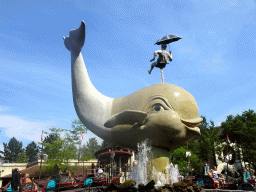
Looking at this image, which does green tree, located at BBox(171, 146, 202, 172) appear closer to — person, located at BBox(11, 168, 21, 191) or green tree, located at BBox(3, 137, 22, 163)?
person, located at BBox(11, 168, 21, 191)

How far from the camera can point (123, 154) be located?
75.4 ft

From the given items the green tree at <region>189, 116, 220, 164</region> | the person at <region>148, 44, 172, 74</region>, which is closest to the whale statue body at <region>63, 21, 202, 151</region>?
the person at <region>148, 44, 172, 74</region>

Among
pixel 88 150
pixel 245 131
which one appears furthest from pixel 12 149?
pixel 245 131

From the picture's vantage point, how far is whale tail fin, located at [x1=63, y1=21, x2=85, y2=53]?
7.79 meters

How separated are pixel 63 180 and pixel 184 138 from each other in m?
4.19

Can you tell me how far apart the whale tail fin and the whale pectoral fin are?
125 inches

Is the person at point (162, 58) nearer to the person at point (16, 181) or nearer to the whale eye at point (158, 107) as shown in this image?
the whale eye at point (158, 107)

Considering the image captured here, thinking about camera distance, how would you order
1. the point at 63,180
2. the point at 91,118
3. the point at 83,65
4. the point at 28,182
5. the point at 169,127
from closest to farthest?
the point at 169,127 → the point at 28,182 → the point at 63,180 → the point at 91,118 → the point at 83,65

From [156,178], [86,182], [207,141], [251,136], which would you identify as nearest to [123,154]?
[207,141]

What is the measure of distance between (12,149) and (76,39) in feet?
243

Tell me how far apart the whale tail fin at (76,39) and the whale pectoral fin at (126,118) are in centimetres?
319

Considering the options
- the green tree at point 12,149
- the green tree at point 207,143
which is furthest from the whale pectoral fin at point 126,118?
the green tree at point 12,149

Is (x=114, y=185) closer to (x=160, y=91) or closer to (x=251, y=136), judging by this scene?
(x=160, y=91)

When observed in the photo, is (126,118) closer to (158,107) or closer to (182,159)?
(158,107)
